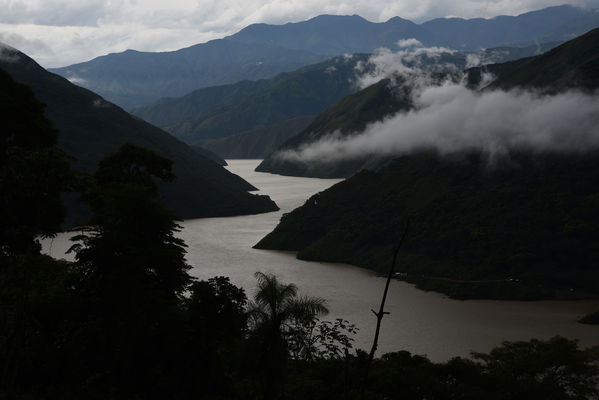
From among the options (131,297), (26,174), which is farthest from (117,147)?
(26,174)

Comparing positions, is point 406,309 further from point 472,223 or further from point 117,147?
point 117,147

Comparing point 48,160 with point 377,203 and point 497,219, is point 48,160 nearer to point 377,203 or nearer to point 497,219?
point 497,219

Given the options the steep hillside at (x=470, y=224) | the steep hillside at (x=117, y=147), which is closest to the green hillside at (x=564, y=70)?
the steep hillside at (x=470, y=224)

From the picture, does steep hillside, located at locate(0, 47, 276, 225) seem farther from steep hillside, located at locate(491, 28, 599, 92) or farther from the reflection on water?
steep hillside, located at locate(491, 28, 599, 92)

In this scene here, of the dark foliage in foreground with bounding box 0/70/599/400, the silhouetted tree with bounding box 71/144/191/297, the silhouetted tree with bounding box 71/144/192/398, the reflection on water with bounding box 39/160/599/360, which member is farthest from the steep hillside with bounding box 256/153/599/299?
the silhouetted tree with bounding box 71/144/192/398

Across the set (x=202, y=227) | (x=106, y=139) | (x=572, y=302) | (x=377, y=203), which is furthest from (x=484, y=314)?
(x=106, y=139)

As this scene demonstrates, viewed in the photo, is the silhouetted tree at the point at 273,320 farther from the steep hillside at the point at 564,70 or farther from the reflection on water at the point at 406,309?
the steep hillside at the point at 564,70

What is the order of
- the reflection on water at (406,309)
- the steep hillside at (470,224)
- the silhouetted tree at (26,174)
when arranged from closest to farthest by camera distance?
1. the silhouetted tree at (26,174)
2. the reflection on water at (406,309)
3. the steep hillside at (470,224)
